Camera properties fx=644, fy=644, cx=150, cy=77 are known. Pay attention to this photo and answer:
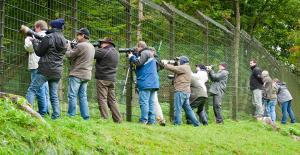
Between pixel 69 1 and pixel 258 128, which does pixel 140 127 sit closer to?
pixel 69 1

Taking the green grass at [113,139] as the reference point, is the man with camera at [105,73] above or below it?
above

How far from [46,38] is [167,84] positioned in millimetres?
6259

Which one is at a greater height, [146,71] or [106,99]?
[146,71]

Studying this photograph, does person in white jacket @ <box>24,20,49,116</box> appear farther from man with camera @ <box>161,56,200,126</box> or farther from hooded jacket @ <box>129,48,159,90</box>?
man with camera @ <box>161,56,200,126</box>

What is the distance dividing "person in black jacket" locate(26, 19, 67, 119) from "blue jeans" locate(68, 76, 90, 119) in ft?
2.19

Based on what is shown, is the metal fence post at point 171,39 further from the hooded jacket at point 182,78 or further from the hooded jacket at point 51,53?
the hooded jacket at point 51,53

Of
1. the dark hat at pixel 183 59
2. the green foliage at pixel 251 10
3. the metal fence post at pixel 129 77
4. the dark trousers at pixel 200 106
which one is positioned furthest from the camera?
the green foliage at pixel 251 10

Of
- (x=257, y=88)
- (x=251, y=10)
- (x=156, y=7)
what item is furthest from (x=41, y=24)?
(x=251, y=10)

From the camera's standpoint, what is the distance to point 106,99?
1191 centimetres

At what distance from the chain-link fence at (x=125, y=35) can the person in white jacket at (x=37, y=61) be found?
26cm

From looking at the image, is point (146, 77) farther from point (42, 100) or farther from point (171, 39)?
point (42, 100)

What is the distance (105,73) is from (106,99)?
485mm

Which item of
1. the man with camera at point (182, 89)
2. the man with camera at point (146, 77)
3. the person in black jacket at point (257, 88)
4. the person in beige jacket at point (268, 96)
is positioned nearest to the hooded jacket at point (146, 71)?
the man with camera at point (146, 77)

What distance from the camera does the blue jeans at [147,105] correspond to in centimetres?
1267
